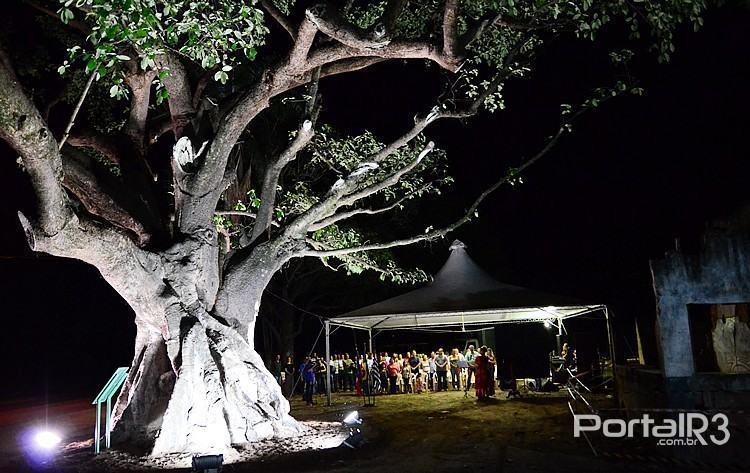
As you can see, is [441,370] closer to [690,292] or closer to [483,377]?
[483,377]

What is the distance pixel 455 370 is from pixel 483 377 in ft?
15.9

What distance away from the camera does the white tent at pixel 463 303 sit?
1311 cm

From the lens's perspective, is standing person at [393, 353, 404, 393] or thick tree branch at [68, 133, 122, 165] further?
standing person at [393, 353, 404, 393]

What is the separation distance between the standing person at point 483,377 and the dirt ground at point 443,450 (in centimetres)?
143

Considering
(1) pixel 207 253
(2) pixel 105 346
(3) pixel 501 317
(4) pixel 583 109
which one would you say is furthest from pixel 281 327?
(2) pixel 105 346

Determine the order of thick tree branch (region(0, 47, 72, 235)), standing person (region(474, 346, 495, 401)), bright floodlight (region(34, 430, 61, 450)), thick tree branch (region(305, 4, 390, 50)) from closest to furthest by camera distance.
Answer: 1. thick tree branch (region(0, 47, 72, 235))
2. thick tree branch (region(305, 4, 390, 50))
3. bright floodlight (region(34, 430, 61, 450))
4. standing person (region(474, 346, 495, 401))

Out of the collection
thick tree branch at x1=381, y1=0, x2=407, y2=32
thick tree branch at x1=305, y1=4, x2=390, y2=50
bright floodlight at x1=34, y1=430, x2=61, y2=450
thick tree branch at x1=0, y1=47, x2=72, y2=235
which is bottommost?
bright floodlight at x1=34, y1=430, x2=61, y2=450

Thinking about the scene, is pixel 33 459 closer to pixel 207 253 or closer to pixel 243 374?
pixel 243 374

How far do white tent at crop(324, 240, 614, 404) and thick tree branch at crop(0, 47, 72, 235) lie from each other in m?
7.82

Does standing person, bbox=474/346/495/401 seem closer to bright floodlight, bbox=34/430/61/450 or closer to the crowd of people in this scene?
the crowd of people

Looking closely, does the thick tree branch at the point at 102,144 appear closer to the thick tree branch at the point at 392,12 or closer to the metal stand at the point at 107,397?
the metal stand at the point at 107,397

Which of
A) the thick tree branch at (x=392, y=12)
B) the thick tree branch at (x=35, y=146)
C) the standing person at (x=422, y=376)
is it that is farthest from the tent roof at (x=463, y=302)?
the thick tree branch at (x=35, y=146)

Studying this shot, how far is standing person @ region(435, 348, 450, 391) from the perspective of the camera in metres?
18.2

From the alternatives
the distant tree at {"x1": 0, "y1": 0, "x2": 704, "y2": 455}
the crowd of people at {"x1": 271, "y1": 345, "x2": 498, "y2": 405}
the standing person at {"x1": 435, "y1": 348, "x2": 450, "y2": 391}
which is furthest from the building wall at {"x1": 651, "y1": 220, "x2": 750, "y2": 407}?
the standing person at {"x1": 435, "y1": 348, "x2": 450, "y2": 391}
